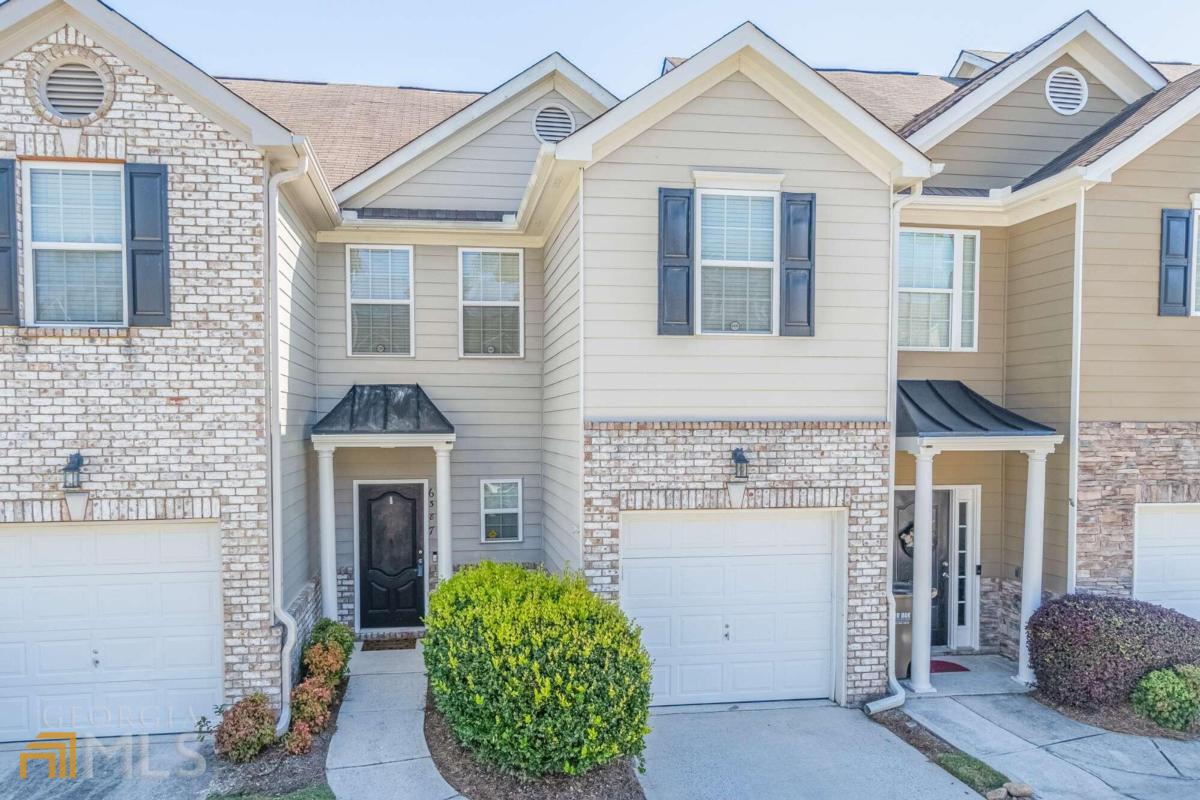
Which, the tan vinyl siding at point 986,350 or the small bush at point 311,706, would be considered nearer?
the small bush at point 311,706

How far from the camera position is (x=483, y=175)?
1034 cm

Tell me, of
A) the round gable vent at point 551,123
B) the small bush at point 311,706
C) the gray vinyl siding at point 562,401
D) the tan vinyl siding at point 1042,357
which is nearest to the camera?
the small bush at point 311,706

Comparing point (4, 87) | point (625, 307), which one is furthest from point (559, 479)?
point (4, 87)

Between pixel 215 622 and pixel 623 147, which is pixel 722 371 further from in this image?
pixel 215 622

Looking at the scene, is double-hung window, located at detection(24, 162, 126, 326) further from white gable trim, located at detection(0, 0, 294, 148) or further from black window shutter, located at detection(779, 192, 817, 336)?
black window shutter, located at detection(779, 192, 817, 336)

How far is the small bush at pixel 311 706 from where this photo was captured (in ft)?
22.7

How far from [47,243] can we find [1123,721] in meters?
11.5

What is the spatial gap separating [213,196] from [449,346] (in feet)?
11.9

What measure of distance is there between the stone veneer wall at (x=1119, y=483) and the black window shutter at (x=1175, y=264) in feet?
4.51

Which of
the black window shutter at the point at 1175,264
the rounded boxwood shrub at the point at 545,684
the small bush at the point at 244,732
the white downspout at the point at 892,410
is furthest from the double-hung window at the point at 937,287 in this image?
the small bush at the point at 244,732

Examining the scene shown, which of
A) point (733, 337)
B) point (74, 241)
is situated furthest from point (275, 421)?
point (733, 337)

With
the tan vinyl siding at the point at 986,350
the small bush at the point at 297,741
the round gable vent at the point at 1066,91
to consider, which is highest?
the round gable vent at the point at 1066,91

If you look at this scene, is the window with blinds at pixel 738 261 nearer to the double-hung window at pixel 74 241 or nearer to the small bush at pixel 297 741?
the small bush at pixel 297 741

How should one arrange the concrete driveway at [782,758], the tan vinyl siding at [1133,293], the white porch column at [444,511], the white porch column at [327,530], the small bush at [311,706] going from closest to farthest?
1. the concrete driveway at [782,758]
2. the small bush at [311,706]
3. the tan vinyl siding at [1133,293]
4. the white porch column at [327,530]
5. the white porch column at [444,511]
